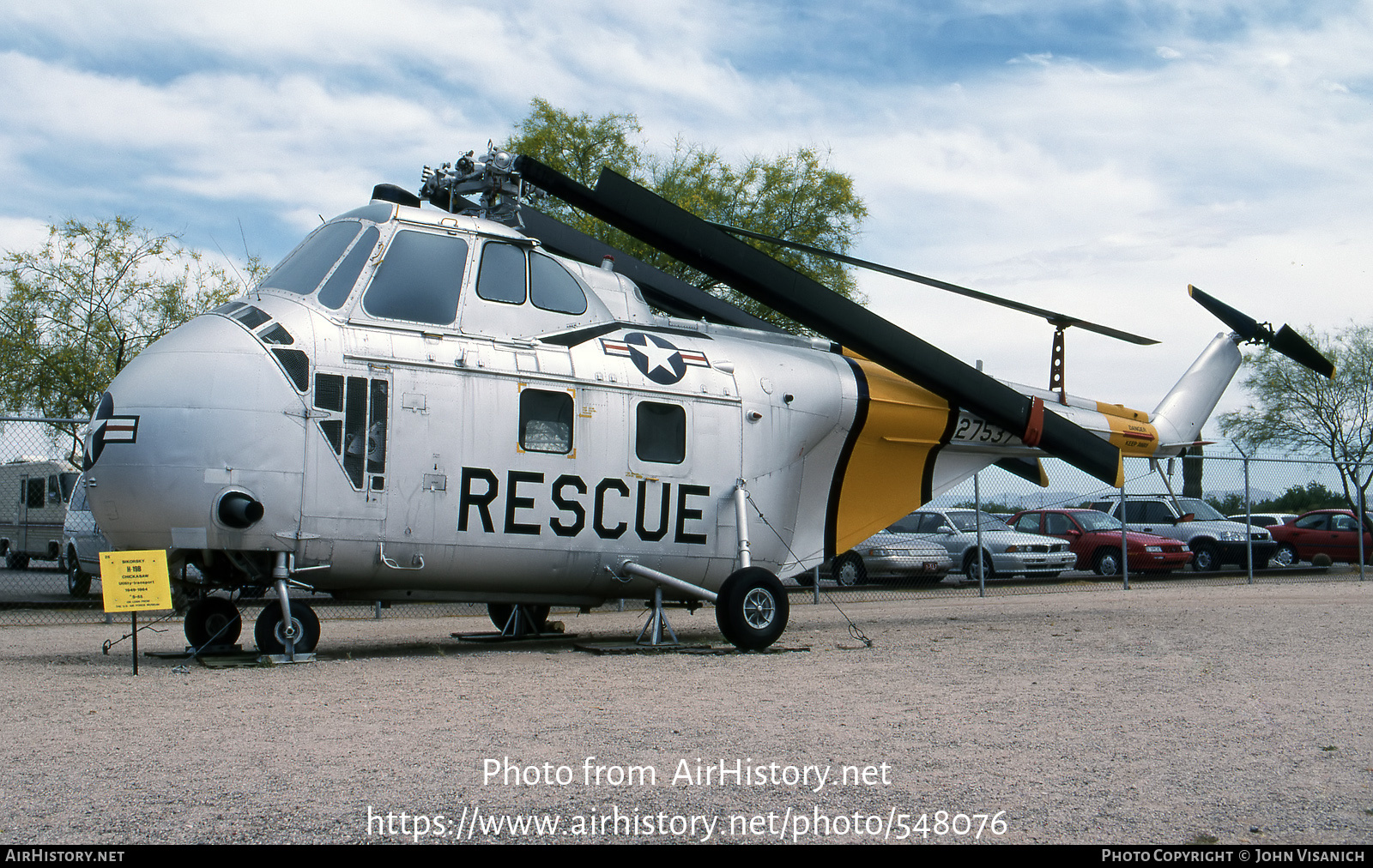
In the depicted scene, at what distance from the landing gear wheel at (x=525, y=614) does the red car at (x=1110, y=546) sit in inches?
555

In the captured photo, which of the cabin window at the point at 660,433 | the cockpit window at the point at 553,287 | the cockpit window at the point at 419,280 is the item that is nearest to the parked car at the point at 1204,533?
the cabin window at the point at 660,433

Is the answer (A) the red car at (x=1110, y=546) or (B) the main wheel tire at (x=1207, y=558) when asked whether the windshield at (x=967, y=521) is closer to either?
(A) the red car at (x=1110, y=546)

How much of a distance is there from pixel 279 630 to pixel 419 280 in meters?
3.06

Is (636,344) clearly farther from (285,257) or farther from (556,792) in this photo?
(556,792)

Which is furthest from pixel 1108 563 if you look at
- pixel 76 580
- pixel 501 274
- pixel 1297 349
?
pixel 76 580

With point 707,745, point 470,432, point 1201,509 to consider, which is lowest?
point 707,745

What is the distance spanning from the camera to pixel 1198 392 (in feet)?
45.9

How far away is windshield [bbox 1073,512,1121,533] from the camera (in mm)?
22359

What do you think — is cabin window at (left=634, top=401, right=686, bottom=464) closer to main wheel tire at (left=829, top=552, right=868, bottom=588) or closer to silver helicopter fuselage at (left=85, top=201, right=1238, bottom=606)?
silver helicopter fuselage at (left=85, top=201, right=1238, bottom=606)

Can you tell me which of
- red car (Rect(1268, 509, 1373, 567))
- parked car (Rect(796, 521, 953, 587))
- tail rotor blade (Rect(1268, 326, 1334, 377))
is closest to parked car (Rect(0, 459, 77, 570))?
parked car (Rect(796, 521, 953, 587))

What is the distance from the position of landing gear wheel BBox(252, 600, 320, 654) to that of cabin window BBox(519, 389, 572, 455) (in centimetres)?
223

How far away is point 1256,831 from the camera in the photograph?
12.7 feet

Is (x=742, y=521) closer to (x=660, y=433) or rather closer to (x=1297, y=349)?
(x=660, y=433)

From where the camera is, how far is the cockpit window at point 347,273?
29.0ft
